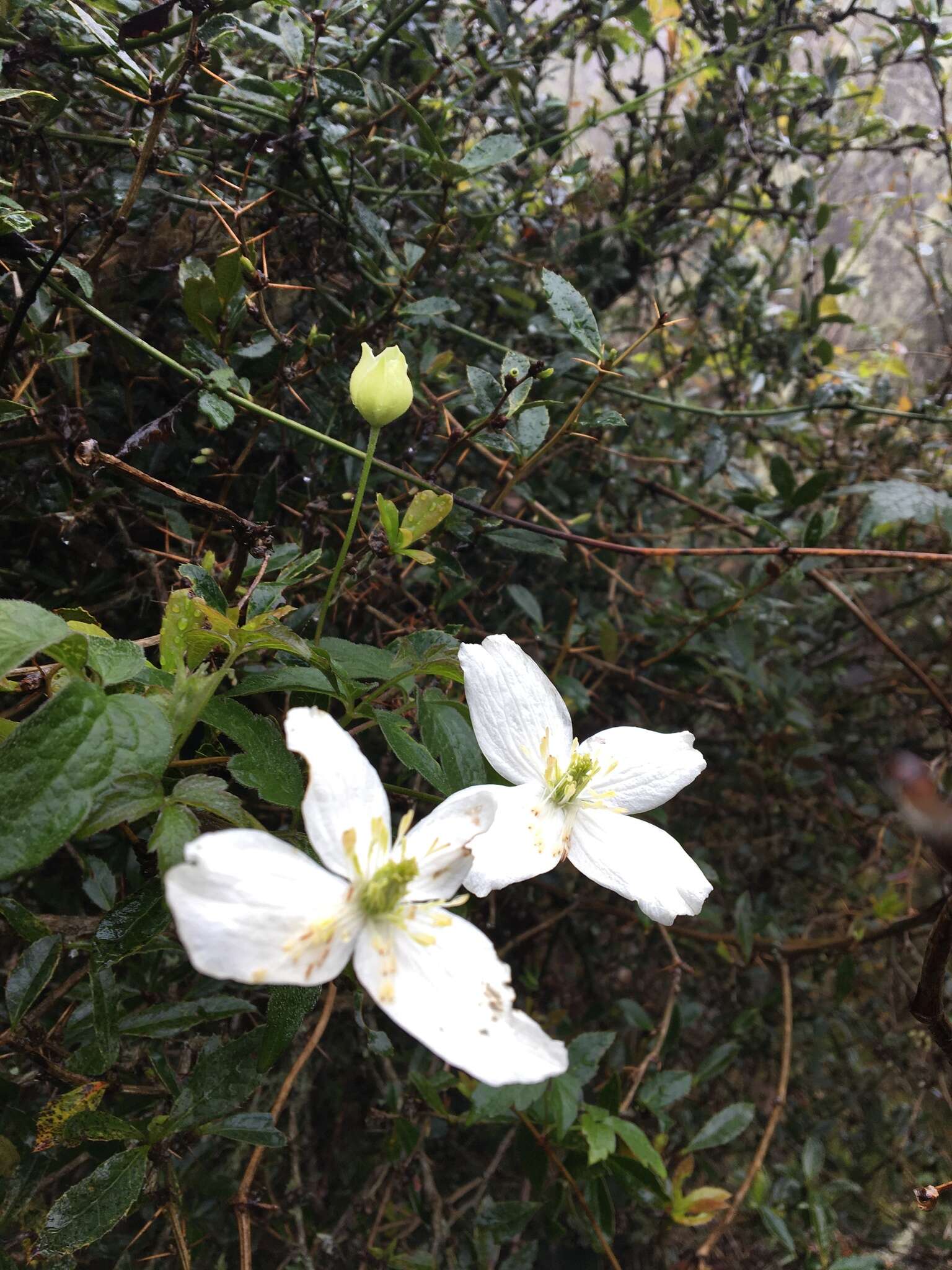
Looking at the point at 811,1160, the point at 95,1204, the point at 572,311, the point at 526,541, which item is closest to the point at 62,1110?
the point at 95,1204

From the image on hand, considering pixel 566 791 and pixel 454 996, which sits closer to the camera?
pixel 454 996

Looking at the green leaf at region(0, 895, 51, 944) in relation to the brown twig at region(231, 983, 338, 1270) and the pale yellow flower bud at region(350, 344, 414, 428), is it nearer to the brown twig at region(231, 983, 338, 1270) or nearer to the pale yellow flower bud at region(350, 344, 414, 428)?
the brown twig at region(231, 983, 338, 1270)

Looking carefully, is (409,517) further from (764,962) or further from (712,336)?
(712,336)

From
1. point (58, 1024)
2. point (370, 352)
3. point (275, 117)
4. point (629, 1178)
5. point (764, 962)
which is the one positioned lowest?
point (764, 962)

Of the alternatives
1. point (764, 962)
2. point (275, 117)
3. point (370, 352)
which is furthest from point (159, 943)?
point (764, 962)

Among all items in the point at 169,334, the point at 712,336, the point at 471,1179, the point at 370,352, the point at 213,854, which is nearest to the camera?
the point at 213,854

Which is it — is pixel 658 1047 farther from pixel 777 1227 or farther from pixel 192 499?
pixel 192 499
